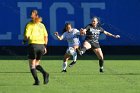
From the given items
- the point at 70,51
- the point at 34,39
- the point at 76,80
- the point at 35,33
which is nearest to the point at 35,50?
the point at 34,39

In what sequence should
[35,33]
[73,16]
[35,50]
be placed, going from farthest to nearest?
[73,16] < [35,33] < [35,50]

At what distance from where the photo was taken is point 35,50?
57.4 feet

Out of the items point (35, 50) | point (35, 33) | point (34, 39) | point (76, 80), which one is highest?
point (35, 33)

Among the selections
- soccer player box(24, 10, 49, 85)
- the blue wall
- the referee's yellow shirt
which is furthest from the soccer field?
the blue wall

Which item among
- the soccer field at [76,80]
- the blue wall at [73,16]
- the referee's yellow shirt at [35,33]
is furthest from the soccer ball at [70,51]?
the blue wall at [73,16]

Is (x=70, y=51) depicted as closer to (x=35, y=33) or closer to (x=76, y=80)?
(x=76, y=80)

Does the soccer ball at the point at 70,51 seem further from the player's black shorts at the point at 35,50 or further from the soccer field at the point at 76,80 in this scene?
the player's black shorts at the point at 35,50

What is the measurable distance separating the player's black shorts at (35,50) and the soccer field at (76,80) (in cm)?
79

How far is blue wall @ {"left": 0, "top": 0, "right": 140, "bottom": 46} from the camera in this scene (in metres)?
34.2

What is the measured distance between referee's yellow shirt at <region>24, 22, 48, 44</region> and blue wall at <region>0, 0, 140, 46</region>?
16546mm

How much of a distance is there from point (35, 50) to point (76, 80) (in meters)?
2.26

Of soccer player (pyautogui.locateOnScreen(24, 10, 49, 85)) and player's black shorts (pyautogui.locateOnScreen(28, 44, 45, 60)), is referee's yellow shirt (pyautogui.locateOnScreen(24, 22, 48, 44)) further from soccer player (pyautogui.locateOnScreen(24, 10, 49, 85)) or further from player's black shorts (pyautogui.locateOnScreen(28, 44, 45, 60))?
player's black shorts (pyautogui.locateOnScreen(28, 44, 45, 60))

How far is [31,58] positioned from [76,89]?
63.3 inches

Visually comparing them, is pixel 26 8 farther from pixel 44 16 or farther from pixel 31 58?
pixel 31 58
